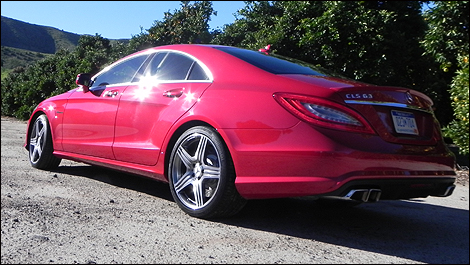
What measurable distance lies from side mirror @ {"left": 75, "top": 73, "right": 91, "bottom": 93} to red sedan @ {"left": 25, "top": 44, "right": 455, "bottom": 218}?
35.3 inches

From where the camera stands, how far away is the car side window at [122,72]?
4.70 metres

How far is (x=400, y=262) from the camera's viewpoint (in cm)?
276

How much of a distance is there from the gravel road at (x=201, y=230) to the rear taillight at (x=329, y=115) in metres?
0.73

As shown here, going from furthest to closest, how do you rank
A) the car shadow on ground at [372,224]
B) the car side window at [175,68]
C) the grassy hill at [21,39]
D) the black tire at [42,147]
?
the grassy hill at [21,39] < the black tire at [42,147] < the car side window at [175,68] < the car shadow on ground at [372,224]

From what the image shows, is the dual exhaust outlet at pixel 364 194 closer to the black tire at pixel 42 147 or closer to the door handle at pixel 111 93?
the door handle at pixel 111 93

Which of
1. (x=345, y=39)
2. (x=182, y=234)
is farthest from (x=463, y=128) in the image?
(x=182, y=234)

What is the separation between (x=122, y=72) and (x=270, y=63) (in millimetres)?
1711

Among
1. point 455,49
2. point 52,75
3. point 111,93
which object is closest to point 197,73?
point 111,93

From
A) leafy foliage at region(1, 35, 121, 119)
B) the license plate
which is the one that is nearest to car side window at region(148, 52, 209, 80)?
the license plate

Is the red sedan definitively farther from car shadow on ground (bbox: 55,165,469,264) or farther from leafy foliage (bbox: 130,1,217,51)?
leafy foliage (bbox: 130,1,217,51)

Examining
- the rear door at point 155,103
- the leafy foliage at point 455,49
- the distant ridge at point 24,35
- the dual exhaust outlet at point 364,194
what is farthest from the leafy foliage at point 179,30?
the distant ridge at point 24,35

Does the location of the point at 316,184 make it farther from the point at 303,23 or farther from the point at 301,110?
the point at 303,23

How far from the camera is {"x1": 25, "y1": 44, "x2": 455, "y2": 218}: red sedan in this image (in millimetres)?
3018

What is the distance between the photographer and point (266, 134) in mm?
3201
